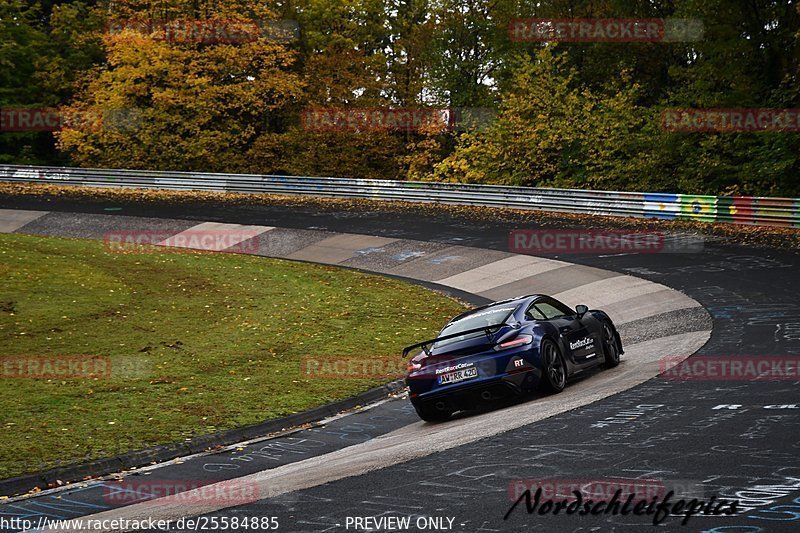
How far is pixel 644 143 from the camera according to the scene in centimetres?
3853

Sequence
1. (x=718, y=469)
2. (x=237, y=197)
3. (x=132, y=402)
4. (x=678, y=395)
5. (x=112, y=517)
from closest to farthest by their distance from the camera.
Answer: (x=718, y=469) < (x=112, y=517) < (x=678, y=395) < (x=132, y=402) < (x=237, y=197)

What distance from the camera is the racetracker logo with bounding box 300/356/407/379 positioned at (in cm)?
1620

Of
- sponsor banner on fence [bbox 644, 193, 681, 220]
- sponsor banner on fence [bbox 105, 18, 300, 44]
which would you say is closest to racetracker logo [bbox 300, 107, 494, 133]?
sponsor banner on fence [bbox 105, 18, 300, 44]

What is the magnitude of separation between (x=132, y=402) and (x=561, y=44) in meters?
39.3

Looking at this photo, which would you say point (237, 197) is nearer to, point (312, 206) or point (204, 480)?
point (312, 206)

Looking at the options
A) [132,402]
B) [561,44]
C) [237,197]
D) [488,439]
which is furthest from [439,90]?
[488,439]

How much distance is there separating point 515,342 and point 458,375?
32.2 inches

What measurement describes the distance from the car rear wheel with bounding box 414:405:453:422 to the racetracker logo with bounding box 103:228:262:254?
2119 centimetres

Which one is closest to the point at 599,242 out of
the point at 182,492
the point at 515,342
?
the point at 515,342

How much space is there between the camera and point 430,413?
12.7m

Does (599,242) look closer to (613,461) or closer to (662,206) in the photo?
(662,206)

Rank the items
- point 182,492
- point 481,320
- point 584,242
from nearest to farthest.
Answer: point 182,492 → point 481,320 → point 584,242

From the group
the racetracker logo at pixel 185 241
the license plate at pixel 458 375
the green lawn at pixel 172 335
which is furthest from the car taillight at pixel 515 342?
the racetracker logo at pixel 185 241

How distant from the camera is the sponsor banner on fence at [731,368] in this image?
12.5m
